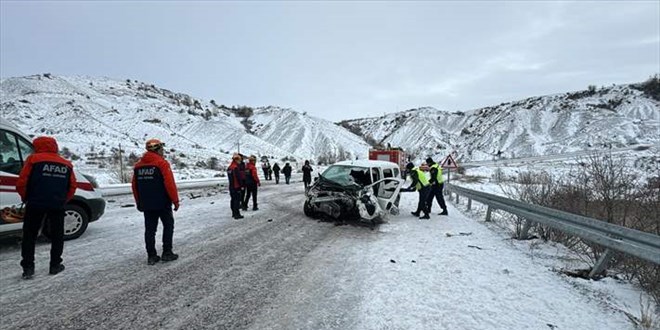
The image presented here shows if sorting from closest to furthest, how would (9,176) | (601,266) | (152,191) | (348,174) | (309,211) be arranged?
1. (601,266)
2. (152,191)
3. (9,176)
4. (309,211)
5. (348,174)

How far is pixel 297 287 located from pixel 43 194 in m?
3.56

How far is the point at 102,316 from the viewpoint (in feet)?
11.4

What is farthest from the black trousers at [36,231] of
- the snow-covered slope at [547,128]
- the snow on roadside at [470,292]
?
the snow-covered slope at [547,128]

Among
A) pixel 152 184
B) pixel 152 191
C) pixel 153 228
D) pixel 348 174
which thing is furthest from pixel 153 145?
pixel 348 174

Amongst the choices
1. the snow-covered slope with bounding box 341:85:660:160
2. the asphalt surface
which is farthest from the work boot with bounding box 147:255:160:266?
the snow-covered slope with bounding box 341:85:660:160

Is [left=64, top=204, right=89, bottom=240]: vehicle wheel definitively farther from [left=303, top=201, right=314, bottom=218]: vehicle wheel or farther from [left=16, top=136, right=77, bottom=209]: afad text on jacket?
[left=303, top=201, right=314, bottom=218]: vehicle wheel

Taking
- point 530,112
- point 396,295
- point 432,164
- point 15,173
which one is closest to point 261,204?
point 432,164

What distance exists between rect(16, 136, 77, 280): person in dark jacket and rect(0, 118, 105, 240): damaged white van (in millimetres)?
1493

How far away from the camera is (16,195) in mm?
5781

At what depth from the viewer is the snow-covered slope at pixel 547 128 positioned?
65625mm

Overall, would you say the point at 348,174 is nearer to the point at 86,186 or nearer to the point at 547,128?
the point at 86,186

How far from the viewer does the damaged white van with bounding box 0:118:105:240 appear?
5676 millimetres

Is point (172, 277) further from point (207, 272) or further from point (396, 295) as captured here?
point (396, 295)

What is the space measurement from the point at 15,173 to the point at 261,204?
7441 millimetres
